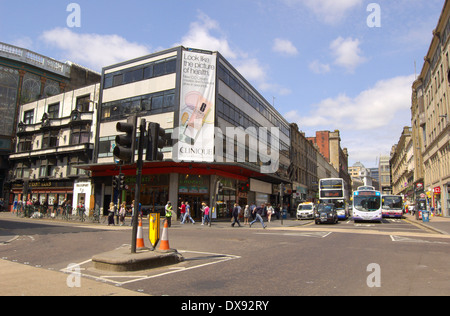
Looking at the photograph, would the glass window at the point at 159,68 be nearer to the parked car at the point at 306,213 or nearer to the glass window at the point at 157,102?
the glass window at the point at 157,102

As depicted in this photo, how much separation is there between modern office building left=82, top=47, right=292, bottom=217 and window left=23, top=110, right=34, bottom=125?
16601mm

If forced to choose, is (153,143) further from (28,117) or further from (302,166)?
(302,166)

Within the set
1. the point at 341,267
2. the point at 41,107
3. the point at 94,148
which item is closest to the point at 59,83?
the point at 41,107

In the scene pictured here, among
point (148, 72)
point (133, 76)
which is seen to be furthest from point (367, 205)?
point (133, 76)

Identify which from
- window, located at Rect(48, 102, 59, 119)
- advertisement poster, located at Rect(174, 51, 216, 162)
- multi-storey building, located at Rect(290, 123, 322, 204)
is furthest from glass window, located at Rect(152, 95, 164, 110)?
multi-storey building, located at Rect(290, 123, 322, 204)

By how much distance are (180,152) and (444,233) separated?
63.2 ft

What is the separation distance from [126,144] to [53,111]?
128 ft

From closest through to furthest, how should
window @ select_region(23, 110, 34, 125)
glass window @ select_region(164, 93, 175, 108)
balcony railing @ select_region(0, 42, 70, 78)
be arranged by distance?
glass window @ select_region(164, 93, 175, 108) → window @ select_region(23, 110, 34, 125) → balcony railing @ select_region(0, 42, 70, 78)

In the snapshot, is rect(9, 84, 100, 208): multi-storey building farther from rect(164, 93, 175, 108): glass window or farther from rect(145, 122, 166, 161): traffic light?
rect(145, 122, 166, 161): traffic light

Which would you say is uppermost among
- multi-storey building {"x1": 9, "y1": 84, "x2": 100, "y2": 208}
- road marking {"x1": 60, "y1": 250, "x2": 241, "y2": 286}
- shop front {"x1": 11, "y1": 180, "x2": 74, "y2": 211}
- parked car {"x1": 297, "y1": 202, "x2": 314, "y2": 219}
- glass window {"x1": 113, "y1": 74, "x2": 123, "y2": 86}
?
glass window {"x1": 113, "y1": 74, "x2": 123, "y2": 86}

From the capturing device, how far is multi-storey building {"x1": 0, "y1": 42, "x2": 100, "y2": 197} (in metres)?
44.7

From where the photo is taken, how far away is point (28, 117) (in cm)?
4478
